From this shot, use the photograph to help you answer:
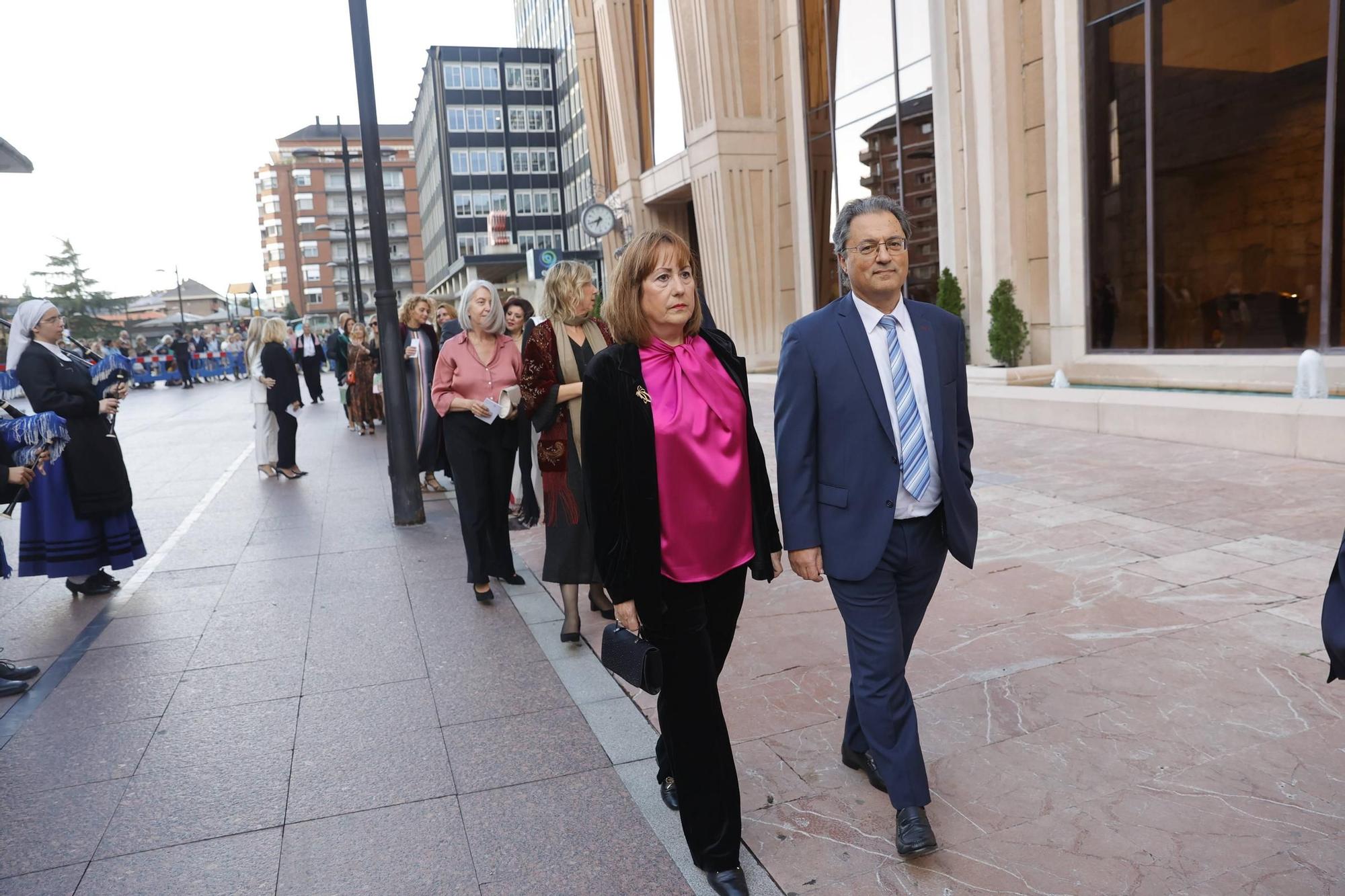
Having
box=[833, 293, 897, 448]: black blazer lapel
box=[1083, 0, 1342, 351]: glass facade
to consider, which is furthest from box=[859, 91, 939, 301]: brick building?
box=[833, 293, 897, 448]: black blazer lapel

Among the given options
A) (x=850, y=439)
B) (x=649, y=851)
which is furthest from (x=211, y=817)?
(x=850, y=439)

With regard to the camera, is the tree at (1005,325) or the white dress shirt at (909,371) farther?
the tree at (1005,325)

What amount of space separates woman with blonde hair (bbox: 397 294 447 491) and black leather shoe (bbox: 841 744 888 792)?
4546mm

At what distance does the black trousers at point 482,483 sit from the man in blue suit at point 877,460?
3.41 metres

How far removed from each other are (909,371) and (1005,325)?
11.7 metres

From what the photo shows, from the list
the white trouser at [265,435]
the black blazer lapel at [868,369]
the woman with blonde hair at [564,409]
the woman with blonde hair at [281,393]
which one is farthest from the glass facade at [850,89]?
the black blazer lapel at [868,369]

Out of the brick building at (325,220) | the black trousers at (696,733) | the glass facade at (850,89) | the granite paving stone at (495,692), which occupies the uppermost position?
the brick building at (325,220)

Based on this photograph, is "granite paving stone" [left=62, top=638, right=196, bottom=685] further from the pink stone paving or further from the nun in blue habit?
the pink stone paving

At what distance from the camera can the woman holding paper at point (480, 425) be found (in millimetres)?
6074

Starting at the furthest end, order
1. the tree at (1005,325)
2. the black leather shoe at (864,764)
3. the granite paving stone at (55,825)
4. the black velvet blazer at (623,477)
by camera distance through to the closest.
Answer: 1. the tree at (1005,325)
2. the black leather shoe at (864,764)
3. the granite paving stone at (55,825)
4. the black velvet blazer at (623,477)

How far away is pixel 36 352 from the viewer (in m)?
6.25

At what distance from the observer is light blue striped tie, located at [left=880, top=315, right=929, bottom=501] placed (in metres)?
3.00

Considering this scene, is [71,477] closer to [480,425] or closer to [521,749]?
[480,425]

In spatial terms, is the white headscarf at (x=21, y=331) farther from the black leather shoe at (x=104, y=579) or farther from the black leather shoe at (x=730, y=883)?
the black leather shoe at (x=730, y=883)
